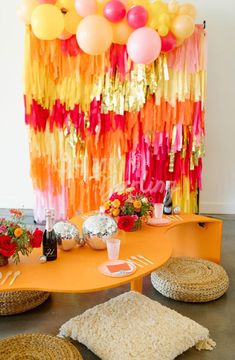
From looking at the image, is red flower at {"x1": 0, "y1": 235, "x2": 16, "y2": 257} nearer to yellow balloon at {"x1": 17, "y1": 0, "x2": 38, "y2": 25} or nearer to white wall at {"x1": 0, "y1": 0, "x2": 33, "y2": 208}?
yellow balloon at {"x1": 17, "y1": 0, "x2": 38, "y2": 25}

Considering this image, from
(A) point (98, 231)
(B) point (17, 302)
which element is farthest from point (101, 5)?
(B) point (17, 302)

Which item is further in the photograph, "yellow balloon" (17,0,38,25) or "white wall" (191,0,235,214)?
"white wall" (191,0,235,214)

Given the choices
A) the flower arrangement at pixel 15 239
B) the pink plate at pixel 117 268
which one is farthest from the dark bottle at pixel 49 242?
the pink plate at pixel 117 268

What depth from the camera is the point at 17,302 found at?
2035 mm

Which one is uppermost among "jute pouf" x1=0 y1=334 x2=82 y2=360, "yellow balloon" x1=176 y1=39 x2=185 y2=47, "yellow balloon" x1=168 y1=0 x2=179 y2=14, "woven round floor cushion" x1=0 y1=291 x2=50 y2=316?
"yellow balloon" x1=168 y1=0 x2=179 y2=14

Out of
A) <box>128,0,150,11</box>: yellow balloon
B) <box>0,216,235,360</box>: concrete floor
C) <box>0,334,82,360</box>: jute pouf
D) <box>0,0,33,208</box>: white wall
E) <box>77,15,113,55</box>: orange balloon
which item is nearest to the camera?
<box>0,334,82,360</box>: jute pouf

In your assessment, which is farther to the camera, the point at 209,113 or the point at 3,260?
the point at 209,113

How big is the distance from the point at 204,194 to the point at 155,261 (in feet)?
8.35

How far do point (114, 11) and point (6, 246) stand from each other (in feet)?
7.25

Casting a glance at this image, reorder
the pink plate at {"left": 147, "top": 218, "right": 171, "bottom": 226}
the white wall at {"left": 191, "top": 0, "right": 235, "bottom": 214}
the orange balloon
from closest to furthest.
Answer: the pink plate at {"left": 147, "top": 218, "right": 171, "bottom": 226} < the orange balloon < the white wall at {"left": 191, "top": 0, "right": 235, "bottom": 214}

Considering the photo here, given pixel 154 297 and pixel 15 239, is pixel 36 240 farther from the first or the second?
pixel 154 297

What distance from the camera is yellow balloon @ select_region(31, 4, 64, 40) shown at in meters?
2.83

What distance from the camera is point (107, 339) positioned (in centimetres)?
152

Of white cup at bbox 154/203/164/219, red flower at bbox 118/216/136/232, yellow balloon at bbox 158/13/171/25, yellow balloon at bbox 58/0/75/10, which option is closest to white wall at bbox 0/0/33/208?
yellow balloon at bbox 58/0/75/10
